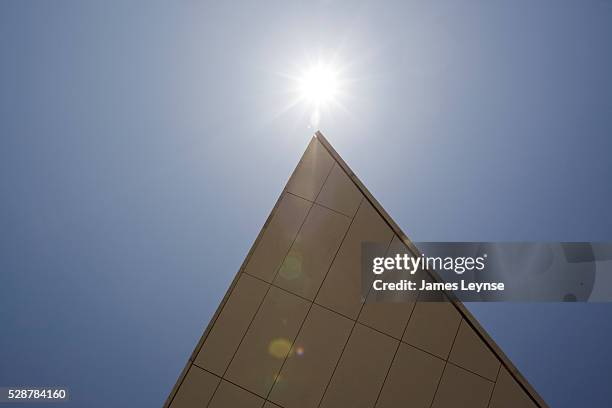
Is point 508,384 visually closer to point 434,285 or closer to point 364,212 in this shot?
point 434,285

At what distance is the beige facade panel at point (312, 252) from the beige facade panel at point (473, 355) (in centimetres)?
188

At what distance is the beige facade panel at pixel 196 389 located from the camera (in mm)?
4496

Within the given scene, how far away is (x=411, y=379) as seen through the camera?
448cm

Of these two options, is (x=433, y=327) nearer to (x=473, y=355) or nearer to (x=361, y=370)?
(x=473, y=355)

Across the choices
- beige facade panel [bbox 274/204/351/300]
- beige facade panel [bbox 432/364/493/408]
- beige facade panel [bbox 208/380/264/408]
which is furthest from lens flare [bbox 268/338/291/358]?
beige facade panel [bbox 432/364/493/408]

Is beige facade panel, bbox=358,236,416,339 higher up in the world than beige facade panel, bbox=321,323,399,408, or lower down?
higher up

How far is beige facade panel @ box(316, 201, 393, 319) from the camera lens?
4.85m

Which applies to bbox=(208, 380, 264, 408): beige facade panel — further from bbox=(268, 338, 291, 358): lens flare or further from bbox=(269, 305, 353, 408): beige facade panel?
bbox=(268, 338, 291, 358): lens flare

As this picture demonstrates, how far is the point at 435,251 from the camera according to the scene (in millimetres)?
6453

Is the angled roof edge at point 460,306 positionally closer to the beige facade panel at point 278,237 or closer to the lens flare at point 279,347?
the beige facade panel at point 278,237

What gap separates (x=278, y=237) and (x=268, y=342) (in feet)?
4.56

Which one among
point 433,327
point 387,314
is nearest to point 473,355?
point 433,327

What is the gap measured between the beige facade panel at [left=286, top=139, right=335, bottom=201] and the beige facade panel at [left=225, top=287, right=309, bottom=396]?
1.47 m

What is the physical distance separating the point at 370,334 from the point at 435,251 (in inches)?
95.1
